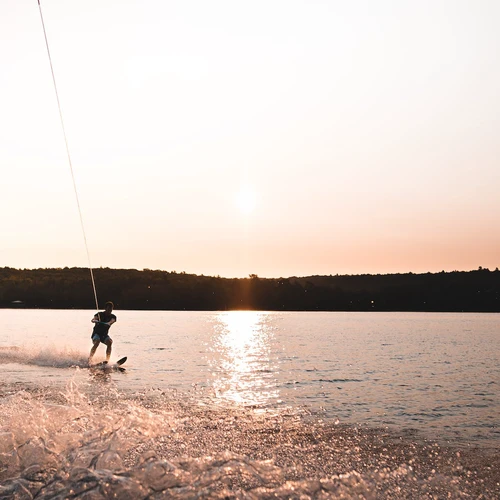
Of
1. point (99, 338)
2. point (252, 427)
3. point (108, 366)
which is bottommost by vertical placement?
point (252, 427)

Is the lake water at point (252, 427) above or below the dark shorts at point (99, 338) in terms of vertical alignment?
below

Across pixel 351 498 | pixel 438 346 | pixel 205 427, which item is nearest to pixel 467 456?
pixel 351 498

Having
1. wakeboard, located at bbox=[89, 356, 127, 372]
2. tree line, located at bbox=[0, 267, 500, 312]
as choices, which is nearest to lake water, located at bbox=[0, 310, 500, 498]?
wakeboard, located at bbox=[89, 356, 127, 372]

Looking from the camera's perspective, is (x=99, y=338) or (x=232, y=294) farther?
(x=232, y=294)

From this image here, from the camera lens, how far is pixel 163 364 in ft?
75.5

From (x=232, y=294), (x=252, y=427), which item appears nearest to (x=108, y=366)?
(x=252, y=427)

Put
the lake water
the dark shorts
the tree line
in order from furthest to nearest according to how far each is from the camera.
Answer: the tree line, the dark shorts, the lake water

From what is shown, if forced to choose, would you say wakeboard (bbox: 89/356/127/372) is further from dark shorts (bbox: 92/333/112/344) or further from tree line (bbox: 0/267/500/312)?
tree line (bbox: 0/267/500/312)

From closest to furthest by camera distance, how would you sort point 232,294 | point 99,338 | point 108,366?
point 108,366, point 99,338, point 232,294

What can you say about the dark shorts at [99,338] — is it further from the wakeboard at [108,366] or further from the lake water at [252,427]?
the lake water at [252,427]

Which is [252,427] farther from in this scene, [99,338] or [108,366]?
[99,338]

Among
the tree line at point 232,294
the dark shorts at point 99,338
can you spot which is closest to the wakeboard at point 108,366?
the dark shorts at point 99,338

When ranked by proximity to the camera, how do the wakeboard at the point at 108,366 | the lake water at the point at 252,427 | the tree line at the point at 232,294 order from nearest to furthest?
the lake water at the point at 252,427
the wakeboard at the point at 108,366
the tree line at the point at 232,294

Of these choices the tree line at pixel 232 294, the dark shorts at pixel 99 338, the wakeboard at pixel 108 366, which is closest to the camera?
the wakeboard at pixel 108 366
